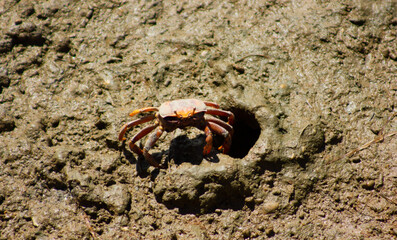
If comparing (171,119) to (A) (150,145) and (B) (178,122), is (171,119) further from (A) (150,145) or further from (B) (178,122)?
(A) (150,145)

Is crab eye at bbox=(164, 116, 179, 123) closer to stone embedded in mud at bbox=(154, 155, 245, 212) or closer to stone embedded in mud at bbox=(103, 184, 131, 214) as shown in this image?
stone embedded in mud at bbox=(154, 155, 245, 212)

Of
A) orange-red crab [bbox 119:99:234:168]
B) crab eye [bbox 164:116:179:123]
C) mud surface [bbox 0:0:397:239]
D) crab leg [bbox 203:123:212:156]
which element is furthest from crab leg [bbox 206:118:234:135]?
crab eye [bbox 164:116:179:123]

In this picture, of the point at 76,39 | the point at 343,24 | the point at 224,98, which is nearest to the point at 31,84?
the point at 76,39

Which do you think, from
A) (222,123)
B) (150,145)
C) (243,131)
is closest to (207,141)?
(222,123)

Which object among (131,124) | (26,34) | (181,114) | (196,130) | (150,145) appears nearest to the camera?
(181,114)

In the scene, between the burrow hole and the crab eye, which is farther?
the burrow hole

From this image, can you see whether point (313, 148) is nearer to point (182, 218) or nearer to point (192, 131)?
point (192, 131)
